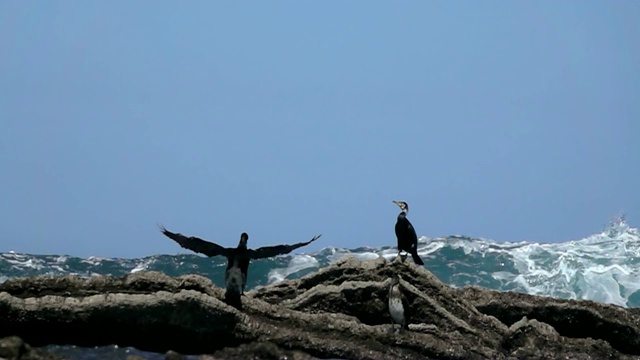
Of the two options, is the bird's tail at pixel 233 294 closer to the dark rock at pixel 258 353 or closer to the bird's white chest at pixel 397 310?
the dark rock at pixel 258 353

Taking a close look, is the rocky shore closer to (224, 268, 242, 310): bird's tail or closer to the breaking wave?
(224, 268, 242, 310): bird's tail

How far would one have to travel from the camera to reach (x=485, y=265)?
78812 mm

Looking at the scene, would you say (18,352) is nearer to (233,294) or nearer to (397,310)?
(233,294)

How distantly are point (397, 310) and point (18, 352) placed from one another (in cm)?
554

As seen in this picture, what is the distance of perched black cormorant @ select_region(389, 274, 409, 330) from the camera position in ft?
47.9

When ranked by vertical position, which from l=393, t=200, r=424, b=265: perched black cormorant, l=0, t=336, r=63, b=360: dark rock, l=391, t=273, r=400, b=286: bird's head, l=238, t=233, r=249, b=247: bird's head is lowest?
l=0, t=336, r=63, b=360: dark rock

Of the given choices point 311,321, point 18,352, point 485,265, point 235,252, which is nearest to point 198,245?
point 235,252

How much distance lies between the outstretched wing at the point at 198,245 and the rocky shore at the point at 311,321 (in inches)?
26.1

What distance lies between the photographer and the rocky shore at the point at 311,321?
1323 cm

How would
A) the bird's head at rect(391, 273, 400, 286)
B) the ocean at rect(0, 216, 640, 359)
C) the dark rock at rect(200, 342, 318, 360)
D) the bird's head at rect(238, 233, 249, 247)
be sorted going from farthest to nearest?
1. the ocean at rect(0, 216, 640, 359)
2. the bird's head at rect(238, 233, 249, 247)
3. the bird's head at rect(391, 273, 400, 286)
4. the dark rock at rect(200, 342, 318, 360)

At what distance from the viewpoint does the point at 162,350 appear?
13.2 m

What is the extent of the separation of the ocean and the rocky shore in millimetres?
45934

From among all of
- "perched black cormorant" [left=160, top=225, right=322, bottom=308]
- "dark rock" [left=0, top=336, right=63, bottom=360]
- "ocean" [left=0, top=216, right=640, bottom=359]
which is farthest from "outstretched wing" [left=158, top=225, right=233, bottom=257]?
"ocean" [left=0, top=216, right=640, bottom=359]

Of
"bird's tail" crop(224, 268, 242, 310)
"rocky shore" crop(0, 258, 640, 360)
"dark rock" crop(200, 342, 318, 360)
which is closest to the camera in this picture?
"dark rock" crop(200, 342, 318, 360)
